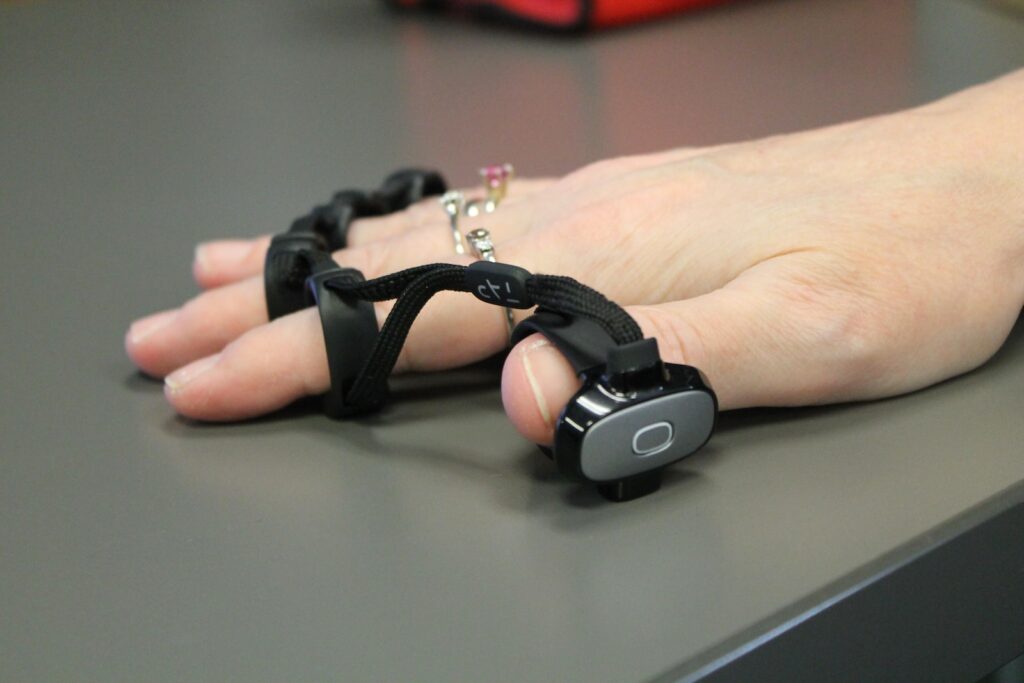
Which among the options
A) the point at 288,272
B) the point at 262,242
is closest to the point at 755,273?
the point at 288,272

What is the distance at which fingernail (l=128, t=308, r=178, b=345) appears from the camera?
700mm

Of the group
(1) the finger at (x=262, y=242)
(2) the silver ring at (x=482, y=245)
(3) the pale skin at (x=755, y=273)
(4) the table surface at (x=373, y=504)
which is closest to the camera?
(4) the table surface at (x=373, y=504)

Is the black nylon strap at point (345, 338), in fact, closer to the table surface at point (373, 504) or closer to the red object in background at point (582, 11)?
the table surface at point (373, 504)

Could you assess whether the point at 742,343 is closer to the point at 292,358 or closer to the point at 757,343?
the point at 757,343

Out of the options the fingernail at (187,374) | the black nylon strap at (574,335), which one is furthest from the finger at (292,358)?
the black nylon strap at (574,335)

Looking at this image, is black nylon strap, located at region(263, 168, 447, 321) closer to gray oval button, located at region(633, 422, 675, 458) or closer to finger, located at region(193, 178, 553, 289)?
finger, located at region(193, 178, 553, 289)

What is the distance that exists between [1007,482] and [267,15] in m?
1.41

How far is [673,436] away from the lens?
0.47 meters

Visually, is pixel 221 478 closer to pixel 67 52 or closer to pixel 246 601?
pixel 246 601

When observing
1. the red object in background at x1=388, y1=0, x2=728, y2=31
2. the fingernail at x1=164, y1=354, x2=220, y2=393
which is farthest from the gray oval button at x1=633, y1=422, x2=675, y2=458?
the red object in background at x1=388, y1=0, x2=728, y2=31

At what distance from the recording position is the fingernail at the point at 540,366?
48 cm

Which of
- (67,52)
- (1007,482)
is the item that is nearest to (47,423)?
(1007,482)

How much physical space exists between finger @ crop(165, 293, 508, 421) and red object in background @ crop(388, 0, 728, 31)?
826mm

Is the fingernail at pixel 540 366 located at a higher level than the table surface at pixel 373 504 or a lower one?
higher
